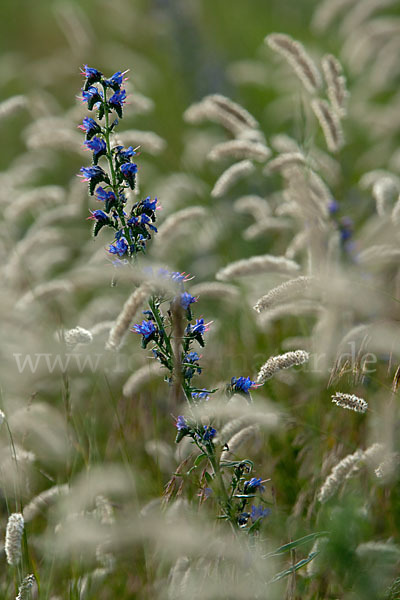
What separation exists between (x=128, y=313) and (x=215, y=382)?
1.41 meters

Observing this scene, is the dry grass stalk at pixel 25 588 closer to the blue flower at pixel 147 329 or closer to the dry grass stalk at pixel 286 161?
the blue flower at pixel 147 329

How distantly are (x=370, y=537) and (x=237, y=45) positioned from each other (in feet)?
32.3

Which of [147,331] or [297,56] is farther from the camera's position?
[297,56]

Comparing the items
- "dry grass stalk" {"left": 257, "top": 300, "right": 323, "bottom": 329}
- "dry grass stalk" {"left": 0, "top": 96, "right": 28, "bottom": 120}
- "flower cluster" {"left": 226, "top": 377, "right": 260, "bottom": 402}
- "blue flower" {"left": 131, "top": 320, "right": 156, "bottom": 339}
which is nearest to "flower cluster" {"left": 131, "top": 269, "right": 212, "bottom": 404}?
"blue flower" {"left": 131, "top": 320, "right": 156, "bottom": 339}

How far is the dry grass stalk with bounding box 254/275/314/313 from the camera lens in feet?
8.18

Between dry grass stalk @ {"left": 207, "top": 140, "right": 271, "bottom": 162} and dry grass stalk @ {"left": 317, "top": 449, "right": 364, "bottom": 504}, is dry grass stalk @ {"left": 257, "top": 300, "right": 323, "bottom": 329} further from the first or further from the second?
dry grass stalk @ {"left": 317, "top": 449, "right": 364, "bottom": 504}

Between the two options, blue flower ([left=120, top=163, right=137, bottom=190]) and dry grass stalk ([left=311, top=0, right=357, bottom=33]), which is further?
dry grass stalk ([left=311, top=0, right=357, bottom=33])

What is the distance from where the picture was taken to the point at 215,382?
392 cm

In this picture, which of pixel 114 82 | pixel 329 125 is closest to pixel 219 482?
pixel 114 82

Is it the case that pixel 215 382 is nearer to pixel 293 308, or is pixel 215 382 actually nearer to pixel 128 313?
pixel 293 308

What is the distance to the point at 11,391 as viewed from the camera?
165 inches

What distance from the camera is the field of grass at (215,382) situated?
7.89ft

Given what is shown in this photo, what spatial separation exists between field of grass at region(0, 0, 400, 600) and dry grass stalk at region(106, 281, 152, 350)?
1cm

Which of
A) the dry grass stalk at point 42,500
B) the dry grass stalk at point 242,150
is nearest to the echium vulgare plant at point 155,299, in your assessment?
the dry grass stalk at point 42,500
